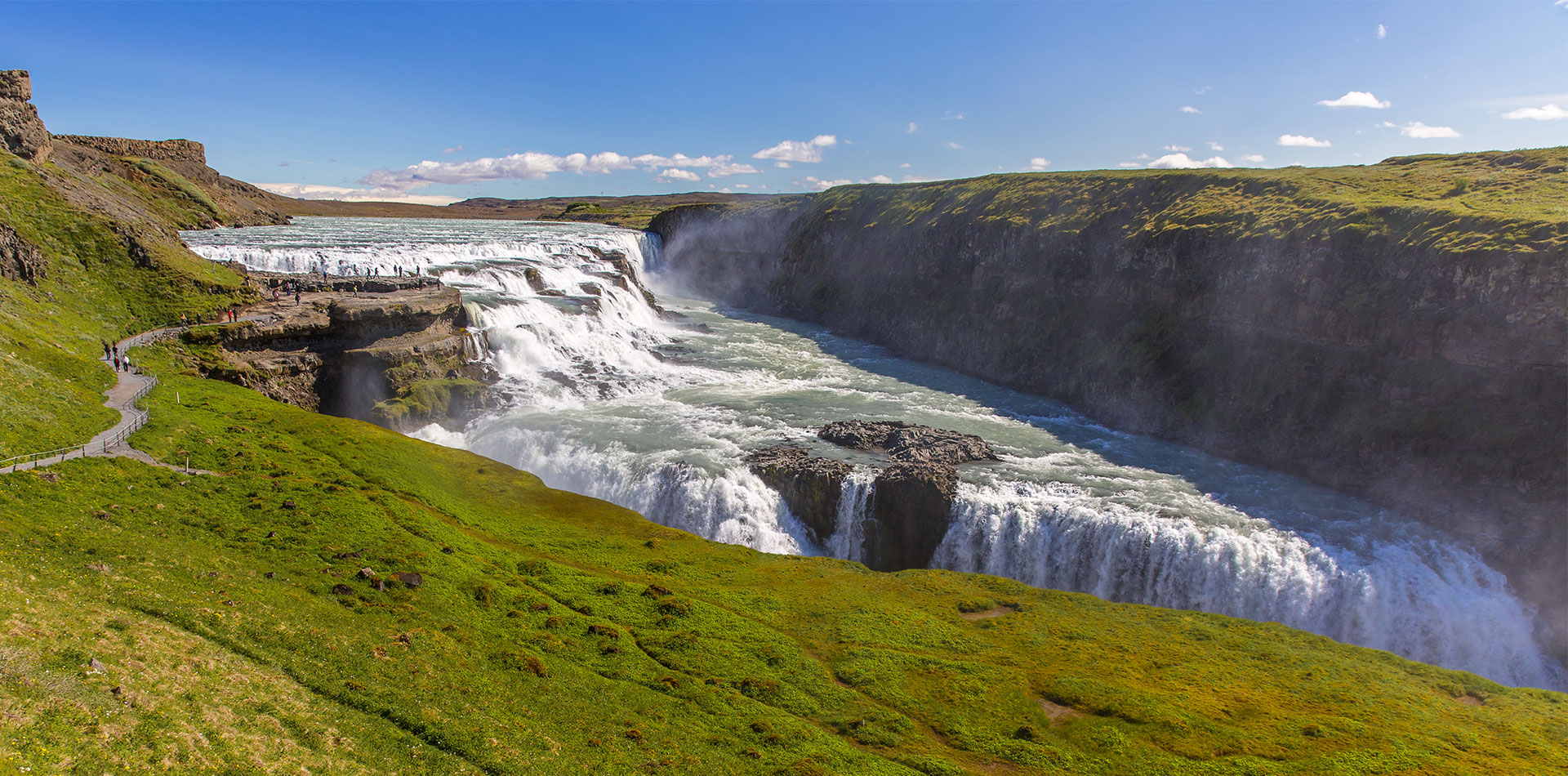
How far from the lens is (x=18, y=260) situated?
37.8 metres

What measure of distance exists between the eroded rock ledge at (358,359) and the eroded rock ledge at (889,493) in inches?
806

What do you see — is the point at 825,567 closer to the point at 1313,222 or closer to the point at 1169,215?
the point at 1313,222

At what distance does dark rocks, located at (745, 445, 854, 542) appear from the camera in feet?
117

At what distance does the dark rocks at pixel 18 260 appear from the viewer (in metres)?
37.0

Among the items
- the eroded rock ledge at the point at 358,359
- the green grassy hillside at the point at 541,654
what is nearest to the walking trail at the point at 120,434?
the green grassy hillside at the point at 541,654

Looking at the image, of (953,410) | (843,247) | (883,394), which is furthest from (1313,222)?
(843,247)

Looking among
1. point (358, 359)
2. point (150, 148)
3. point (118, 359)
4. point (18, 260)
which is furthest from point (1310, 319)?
point (150, 148)

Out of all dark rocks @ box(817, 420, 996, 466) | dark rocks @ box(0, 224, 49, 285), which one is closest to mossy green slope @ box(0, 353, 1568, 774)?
dark rocks @ box(817, 420, 996, 466)

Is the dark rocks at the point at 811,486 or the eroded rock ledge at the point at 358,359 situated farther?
the eroded rock ledge at the point at 358,359

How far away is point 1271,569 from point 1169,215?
3428 centimetres

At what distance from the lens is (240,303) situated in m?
46.0

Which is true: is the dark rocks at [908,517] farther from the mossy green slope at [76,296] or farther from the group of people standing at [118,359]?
the group of people standing at [118,359]

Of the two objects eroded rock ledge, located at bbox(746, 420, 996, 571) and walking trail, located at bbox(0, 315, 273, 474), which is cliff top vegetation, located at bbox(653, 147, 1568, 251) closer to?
eroded rock ledge, located at bbox(746, 420, 996, 571)

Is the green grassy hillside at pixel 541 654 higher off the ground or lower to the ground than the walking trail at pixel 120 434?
lower
